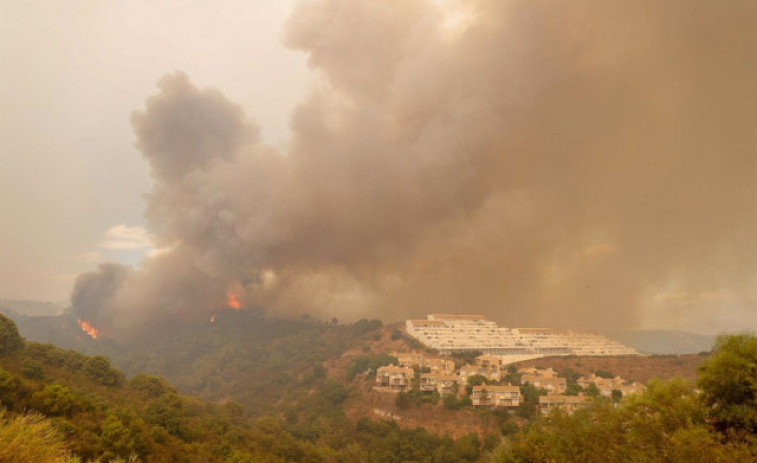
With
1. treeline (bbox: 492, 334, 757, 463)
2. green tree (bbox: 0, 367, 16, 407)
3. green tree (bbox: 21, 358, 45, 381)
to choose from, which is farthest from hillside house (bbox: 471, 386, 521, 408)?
green tree (bbox: 21, 358, 45, 381)

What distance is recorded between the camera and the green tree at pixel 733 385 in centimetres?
1017

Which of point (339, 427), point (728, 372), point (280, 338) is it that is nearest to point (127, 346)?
point (280, 338)

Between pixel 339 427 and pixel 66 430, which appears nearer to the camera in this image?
pixel 66 430

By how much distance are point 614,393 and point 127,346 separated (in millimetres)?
77418

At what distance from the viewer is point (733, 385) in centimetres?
1072

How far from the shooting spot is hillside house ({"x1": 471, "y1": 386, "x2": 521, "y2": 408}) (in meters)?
32.9

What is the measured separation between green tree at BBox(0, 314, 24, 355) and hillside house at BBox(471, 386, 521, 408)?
1305 inches

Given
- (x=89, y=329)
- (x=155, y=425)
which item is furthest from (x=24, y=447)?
(x=89, y=329)

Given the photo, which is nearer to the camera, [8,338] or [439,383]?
[8,338]

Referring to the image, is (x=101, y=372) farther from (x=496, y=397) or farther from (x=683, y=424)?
(x=683, y=424)

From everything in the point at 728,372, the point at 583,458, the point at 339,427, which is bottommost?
the point at 339,427

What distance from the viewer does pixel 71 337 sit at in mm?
73062

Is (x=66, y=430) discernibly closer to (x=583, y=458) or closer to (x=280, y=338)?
(x=583, y=458)

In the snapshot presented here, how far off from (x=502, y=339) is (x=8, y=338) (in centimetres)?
5340
